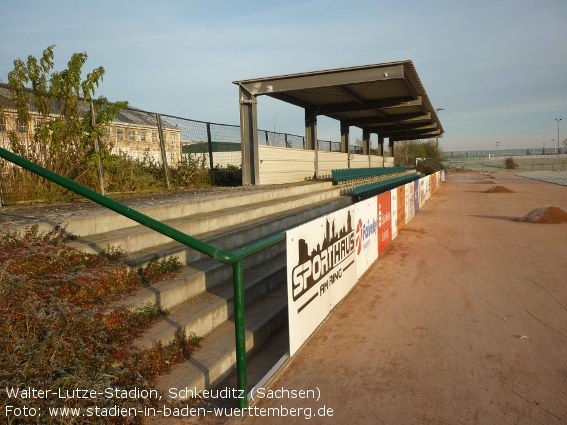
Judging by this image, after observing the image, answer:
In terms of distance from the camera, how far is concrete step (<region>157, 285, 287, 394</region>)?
3.41 metres

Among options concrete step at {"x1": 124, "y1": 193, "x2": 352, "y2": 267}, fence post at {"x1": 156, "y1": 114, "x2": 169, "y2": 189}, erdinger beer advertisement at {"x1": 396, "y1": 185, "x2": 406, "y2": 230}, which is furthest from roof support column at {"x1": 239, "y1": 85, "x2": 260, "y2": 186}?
erdinger beer advertisement at {"x1": 396, "y1": 185, "x2": 406, "y2": 230}

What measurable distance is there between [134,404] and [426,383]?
2.36 metres

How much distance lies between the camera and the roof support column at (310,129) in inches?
785

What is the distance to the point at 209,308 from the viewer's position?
4398 millimetres

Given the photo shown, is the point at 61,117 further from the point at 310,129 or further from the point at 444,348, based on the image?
the point at 310,129

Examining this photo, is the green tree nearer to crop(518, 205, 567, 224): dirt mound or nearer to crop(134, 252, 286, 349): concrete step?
crop(134, 252, 286, 349): concrete step

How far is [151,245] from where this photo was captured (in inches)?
216

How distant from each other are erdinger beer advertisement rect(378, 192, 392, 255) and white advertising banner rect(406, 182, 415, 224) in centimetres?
372

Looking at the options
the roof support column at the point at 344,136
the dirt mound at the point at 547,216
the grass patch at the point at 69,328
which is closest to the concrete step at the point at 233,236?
the grass patch at the point at 69,328

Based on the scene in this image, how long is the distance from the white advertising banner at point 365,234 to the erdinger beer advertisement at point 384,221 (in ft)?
1.56

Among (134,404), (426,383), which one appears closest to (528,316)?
(426,383)

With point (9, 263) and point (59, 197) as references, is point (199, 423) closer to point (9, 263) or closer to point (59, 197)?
point (9, 263)

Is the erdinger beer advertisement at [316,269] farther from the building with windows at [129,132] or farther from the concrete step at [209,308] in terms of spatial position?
the building with windows at [129,132]

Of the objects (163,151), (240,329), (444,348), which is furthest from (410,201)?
(240,329)
